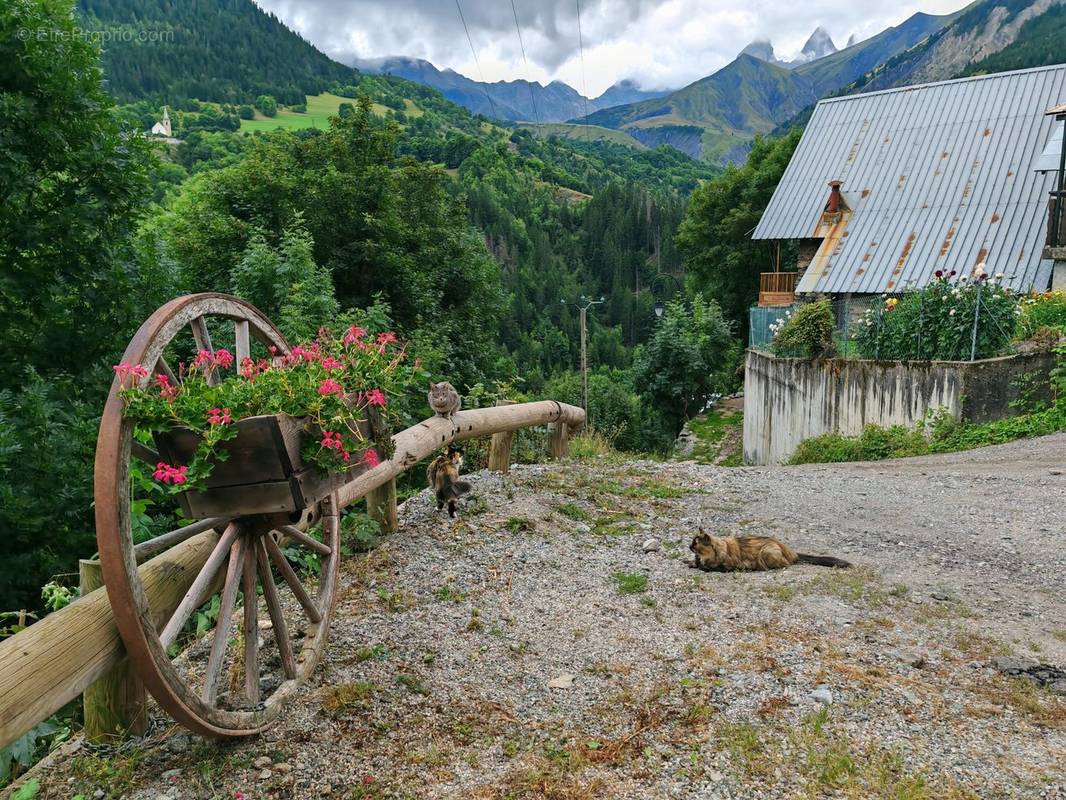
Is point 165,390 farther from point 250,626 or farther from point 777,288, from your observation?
point 777,288

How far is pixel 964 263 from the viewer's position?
16984mm

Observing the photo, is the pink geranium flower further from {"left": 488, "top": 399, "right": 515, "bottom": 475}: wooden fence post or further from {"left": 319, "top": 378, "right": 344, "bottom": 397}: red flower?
{"left": 488, "top": 399, "right": 515, "bottom": 475}: wooden fence post

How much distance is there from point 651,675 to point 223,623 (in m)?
2.04

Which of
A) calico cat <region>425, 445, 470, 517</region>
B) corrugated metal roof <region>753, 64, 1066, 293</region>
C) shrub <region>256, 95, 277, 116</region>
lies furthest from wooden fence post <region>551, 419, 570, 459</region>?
shrub <region>256, 95, 277, 116</region>

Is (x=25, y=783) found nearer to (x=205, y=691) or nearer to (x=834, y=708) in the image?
(x=205, y=691)

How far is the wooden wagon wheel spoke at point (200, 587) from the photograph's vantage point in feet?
8.18

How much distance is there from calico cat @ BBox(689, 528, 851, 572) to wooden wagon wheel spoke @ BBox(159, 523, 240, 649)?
3.35 m

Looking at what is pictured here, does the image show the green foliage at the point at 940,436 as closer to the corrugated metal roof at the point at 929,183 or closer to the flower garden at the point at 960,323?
the flower garden at the point at 960,323

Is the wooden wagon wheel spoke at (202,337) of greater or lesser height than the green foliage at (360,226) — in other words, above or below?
below

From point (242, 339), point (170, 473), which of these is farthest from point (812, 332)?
point (170, 473)

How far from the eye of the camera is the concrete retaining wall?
35.7 feet

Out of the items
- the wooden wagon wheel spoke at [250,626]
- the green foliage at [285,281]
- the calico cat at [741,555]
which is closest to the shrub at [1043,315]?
the calico cat at [741,555]

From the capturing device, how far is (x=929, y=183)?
759 inches

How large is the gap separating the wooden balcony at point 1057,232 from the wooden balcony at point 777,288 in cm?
837
